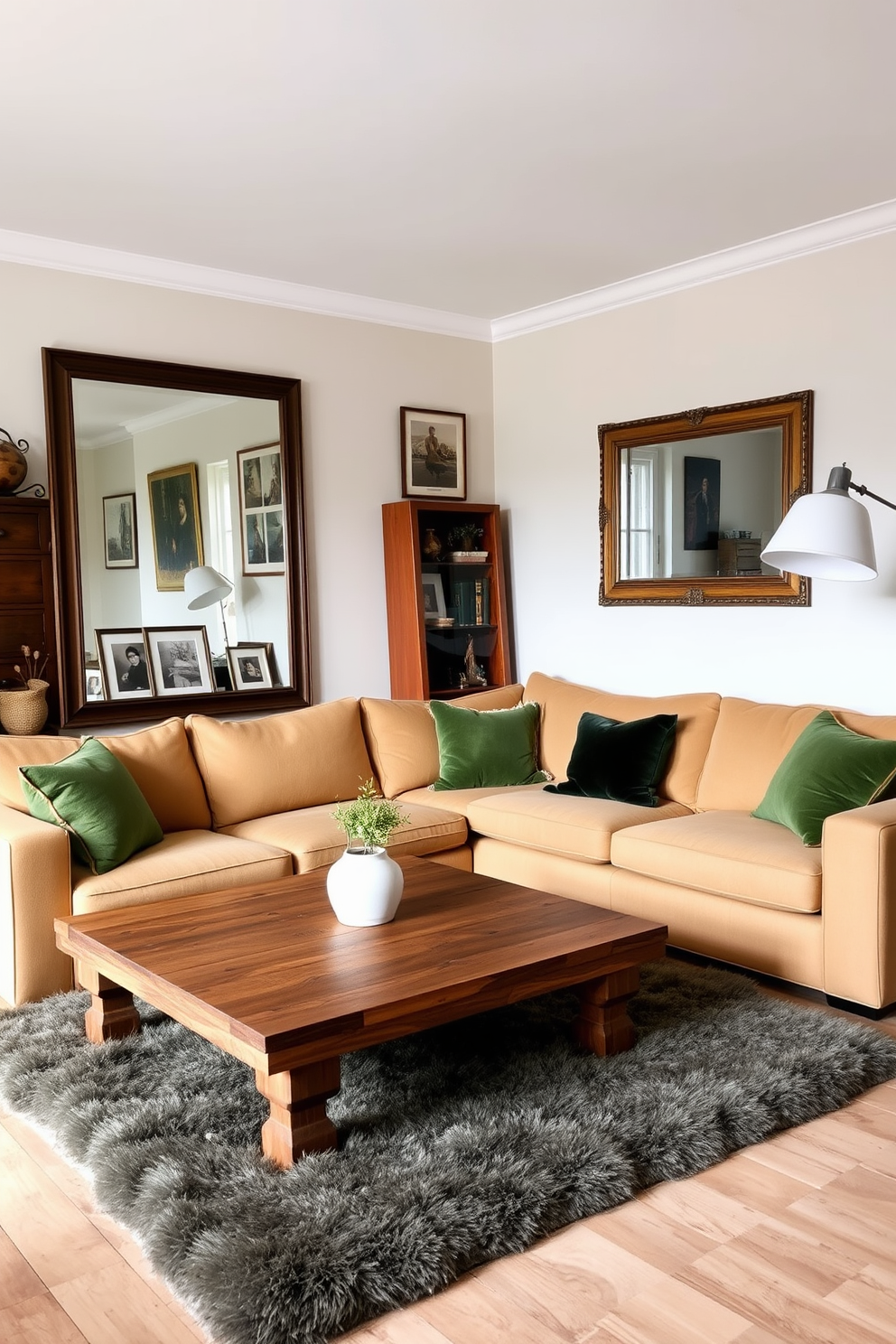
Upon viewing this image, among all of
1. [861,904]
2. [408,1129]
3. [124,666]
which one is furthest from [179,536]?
[861,904]

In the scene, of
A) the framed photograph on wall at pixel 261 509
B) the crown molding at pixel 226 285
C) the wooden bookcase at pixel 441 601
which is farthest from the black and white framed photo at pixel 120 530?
the wooden bookcase at pixel 441 601

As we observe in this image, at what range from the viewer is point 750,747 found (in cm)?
438

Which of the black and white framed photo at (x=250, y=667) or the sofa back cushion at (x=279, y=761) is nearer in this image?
the sofa back cushion at (x=279, y=761)

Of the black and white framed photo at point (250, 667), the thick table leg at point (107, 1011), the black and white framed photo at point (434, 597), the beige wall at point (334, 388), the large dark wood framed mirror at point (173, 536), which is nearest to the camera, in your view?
the thick table leg at point (107, 1011)

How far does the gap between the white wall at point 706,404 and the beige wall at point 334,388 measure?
1.38 ft

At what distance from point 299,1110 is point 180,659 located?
2789 mm

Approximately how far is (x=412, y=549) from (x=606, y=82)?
2585 mm

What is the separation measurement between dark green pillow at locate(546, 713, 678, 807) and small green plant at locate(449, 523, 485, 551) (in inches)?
59.9

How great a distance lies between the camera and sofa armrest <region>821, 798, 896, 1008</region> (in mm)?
3229

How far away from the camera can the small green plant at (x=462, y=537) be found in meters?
5.80

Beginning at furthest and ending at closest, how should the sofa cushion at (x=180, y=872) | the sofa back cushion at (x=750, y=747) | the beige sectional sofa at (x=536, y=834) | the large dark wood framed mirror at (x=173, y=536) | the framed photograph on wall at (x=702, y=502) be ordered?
the framed photograph on wall at (x=702, y=502) → the large dark wood framed mirror at (x=173, y=536) → the sofa back cushion at (x=750, y=747) → the sofa cushion at (x=180, y=872) → the beige sectional sofa at (x=536, y=834)

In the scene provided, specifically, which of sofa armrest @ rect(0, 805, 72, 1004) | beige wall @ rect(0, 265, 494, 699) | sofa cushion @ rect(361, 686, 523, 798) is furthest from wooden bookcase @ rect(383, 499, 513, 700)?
sofa armrest @ rect(0, 805, 72, 1004)

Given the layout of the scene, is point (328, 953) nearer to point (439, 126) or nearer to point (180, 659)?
point (180, 659)

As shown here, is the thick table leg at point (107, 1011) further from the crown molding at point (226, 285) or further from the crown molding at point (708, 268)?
the crown molding at point (708, 268)
